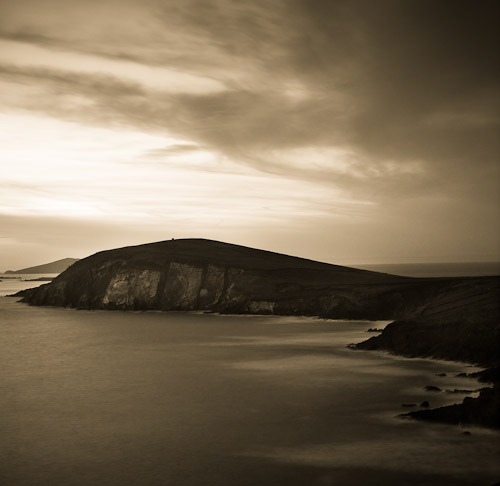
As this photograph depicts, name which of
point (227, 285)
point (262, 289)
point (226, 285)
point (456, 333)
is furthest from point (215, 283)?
point (456, 333)

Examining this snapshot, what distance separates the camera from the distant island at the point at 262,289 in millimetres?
50375

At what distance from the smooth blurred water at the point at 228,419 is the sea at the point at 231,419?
83mm

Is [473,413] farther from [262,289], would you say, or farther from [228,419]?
[262,289]

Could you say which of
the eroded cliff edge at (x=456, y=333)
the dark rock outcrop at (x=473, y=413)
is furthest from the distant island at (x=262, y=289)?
the dark rock outcrop at (x=473, y=413)

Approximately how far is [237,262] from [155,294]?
51.4 ft

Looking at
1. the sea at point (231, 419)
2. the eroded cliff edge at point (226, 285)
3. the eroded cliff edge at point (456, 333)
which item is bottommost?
the sea at point (231, 419)

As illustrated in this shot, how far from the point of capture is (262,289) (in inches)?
3681

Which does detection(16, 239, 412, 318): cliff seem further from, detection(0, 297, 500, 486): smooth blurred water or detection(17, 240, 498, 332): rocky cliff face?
detection(0, 297, 500, 486): smooth blurred water

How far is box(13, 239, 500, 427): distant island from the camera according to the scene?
5038cm

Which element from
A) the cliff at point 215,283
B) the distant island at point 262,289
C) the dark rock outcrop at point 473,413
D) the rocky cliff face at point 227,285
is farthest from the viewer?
the cliff at point 215,283

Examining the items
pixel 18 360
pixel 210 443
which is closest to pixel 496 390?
pixel 210 443

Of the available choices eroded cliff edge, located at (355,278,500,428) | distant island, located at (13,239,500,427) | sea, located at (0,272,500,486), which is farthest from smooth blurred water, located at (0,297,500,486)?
distant island, located at (13,239,500,427)

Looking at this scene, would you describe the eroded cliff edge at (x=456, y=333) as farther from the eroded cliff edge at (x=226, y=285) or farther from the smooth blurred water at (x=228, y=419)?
the eroded cliff edge at (x=226, y=285)

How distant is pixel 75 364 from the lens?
46.6 meters
